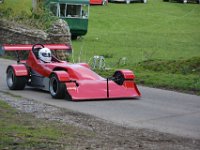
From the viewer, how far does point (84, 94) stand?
13.9 m

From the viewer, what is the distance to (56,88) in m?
14.1

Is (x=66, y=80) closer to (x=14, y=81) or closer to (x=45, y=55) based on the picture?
(x=45, y=55)

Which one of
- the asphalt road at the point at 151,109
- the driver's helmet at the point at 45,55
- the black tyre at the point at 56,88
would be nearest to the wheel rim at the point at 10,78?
the asphalt road at the point at 151,109

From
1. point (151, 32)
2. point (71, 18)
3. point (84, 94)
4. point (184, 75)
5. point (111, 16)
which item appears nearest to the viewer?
point (84, 94)

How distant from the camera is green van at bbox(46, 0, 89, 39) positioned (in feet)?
128

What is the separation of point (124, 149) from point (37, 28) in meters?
19.1

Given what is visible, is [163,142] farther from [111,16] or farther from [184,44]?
[111,16]

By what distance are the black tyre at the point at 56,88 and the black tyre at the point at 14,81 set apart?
50.6 inches

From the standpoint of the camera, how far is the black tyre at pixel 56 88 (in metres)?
13.8

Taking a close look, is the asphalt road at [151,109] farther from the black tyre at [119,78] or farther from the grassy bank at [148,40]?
the grassy bank at [148,40]

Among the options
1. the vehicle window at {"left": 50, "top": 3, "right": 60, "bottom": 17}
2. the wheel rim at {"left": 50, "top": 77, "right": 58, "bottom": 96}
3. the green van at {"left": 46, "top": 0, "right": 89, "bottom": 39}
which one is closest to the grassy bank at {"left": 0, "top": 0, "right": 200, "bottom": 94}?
the green van at {"left": 46, "top": 0, "right": 89, "bottom": 39}

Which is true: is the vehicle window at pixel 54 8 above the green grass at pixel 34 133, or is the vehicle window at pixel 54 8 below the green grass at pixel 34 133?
above

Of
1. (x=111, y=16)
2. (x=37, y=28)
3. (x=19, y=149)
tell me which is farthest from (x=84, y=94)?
(x=111, y=16)

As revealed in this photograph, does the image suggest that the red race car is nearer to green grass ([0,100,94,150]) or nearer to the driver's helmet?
the driver's helmet
